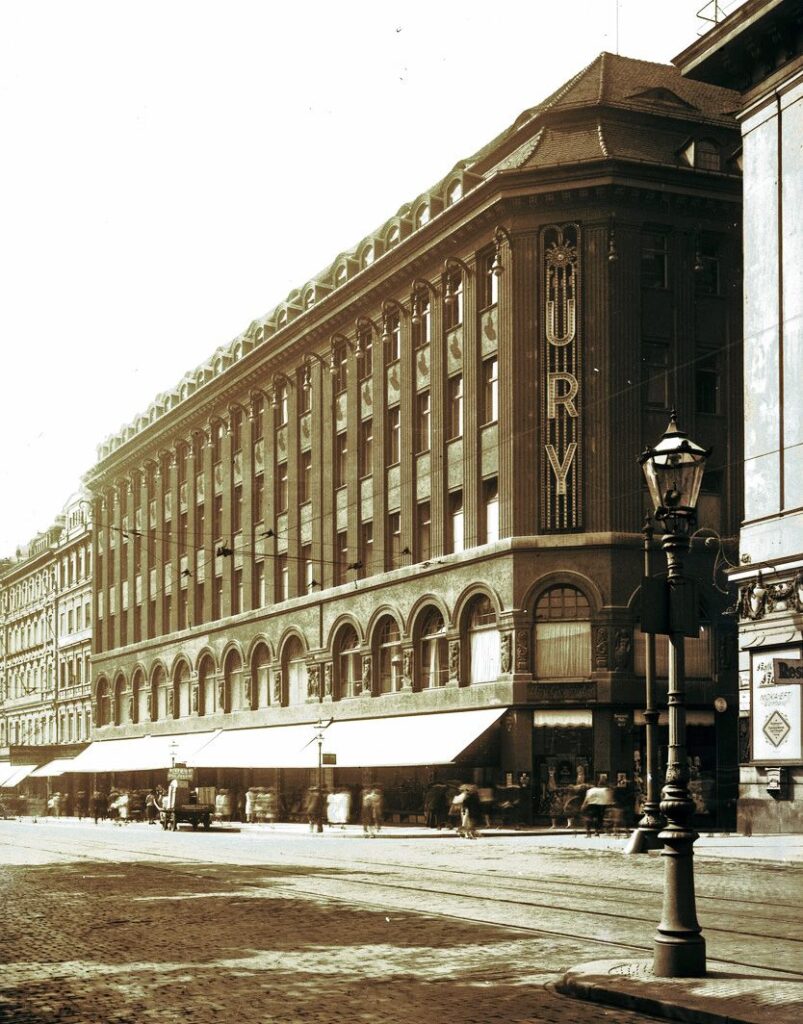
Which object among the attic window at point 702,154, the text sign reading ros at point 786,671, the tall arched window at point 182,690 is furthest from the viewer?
the tall arched window at point 182,690

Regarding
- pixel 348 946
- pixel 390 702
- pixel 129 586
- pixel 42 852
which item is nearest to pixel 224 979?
pixel 348 946

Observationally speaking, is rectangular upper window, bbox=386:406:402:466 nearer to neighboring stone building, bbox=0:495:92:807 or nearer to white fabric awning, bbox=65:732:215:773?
white fabric awning, bbox=65:732:215:773

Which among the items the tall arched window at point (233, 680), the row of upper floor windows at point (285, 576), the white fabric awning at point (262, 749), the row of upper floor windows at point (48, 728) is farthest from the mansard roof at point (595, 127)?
the row of upper floor windows at point (48, 728)

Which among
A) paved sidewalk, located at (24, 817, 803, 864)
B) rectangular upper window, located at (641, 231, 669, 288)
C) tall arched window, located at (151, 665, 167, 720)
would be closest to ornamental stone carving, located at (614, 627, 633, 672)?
paved sidewalk, located at (24, 817, 803, 864)

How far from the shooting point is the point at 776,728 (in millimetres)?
32625

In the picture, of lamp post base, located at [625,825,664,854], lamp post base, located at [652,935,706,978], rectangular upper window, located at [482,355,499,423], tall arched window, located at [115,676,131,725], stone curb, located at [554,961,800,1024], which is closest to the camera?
stone curb, located at [554,961,800,1024]

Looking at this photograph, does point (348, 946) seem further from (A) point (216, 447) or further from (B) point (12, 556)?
(B) point (12, 556)

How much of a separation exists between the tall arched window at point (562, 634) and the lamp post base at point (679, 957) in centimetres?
3114

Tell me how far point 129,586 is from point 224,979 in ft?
215

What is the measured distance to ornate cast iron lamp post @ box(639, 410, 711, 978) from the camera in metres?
11.4

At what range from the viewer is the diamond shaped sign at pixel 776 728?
106ft

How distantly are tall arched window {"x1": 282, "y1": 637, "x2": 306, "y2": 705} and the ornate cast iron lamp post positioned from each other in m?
43.4

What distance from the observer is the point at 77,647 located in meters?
86.0

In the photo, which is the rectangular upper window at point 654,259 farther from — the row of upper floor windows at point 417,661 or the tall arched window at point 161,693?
the tall arched window at point 161,693
